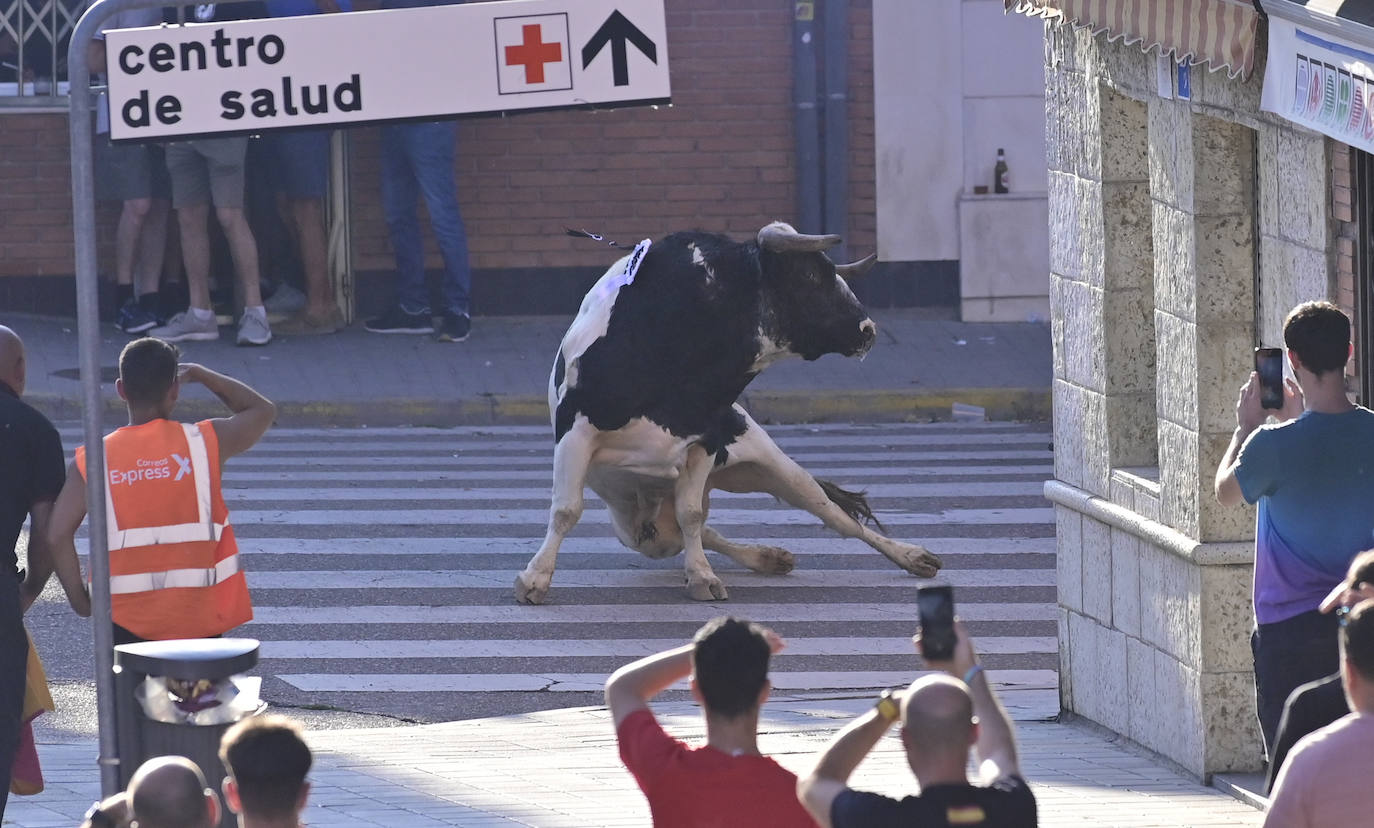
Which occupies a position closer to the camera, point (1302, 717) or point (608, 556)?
point (1302, 717)

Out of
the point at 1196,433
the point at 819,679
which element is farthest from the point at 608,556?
the point at 1196,433

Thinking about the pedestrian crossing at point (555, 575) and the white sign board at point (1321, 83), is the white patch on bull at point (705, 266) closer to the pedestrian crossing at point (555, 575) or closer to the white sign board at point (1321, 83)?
the pedestrian crossing at point (555, 575)

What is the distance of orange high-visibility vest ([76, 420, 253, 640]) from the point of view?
21.1ft

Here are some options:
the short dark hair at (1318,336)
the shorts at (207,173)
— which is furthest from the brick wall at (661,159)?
the short dark hair at (1318,336)

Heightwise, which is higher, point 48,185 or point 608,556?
point 48,185

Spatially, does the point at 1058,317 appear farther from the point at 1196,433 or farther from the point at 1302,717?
the point at 1302,717

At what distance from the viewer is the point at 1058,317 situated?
892 centimetres

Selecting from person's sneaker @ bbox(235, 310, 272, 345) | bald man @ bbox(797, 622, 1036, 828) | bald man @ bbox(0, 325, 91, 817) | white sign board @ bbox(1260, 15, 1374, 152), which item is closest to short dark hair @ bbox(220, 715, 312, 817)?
bald man @ bbox(797, 622, 1036, 828)

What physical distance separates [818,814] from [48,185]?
15.3m

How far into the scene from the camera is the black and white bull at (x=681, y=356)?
35.8 feet

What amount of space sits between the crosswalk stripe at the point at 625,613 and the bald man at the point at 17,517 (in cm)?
398

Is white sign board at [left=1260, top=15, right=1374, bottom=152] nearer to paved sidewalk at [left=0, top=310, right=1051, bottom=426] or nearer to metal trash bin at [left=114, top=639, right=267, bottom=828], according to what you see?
metal trash bin at [left=114, top=639, right=267, bottom=828]

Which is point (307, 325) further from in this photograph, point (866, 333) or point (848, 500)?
point (866, 333)

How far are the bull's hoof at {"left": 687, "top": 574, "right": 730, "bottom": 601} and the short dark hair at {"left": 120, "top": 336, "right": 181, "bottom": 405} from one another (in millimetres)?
4859
